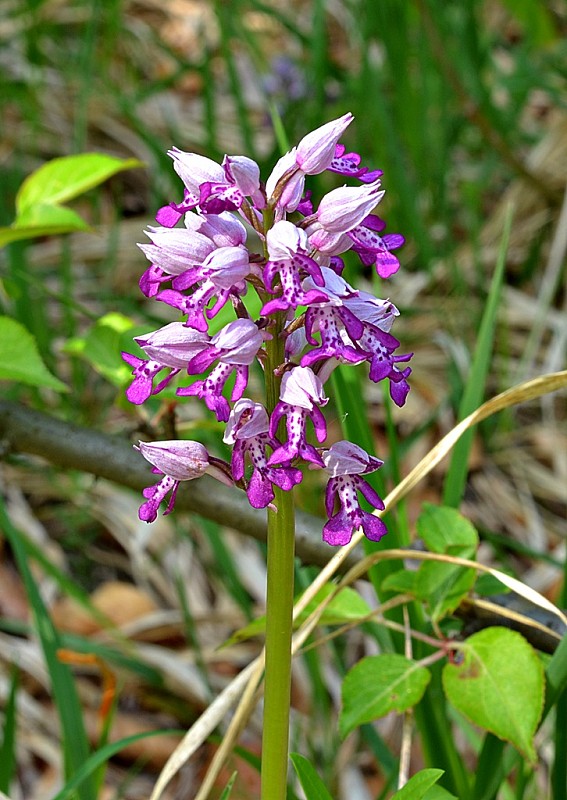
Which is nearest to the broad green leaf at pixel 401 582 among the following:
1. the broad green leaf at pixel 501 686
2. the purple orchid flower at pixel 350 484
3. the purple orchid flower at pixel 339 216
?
the broad green leaf at pixel 501 686

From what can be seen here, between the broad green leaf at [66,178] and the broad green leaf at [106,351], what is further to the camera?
the broad green leaf at [66,178]

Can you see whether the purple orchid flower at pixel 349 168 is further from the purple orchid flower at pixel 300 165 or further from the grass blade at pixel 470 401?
the grass blade at pixel 470 401

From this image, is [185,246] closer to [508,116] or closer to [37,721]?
[37,721]

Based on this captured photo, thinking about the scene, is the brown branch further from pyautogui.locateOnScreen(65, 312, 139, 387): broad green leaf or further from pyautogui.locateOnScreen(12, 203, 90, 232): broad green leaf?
pyautogui.locateOnScreen(12, 203, 90, 232): broad green leaf

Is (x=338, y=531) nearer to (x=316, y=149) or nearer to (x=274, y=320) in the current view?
(x=274, y=320)

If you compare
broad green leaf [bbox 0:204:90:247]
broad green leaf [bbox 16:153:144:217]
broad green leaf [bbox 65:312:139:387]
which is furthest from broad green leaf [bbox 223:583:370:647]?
broad green leaf [bbox 16:153:144:217]

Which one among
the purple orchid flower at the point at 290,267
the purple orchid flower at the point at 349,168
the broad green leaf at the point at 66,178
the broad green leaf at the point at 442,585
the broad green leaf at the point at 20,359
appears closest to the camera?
the purple orchid flower at the point at 290,267
